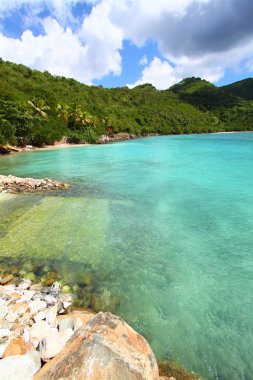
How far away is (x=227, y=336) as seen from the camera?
5.17 m

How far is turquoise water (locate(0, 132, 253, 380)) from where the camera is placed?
16.9 ft

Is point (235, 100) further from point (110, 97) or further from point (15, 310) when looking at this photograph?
Result: point (15, 310)

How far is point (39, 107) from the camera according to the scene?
2014 inches

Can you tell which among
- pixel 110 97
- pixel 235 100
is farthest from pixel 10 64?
pixel 235 100

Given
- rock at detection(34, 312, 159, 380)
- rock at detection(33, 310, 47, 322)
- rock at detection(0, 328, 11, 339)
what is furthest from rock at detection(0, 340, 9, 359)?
rock at detection(34, 312, 159, 380)

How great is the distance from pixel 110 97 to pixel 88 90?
8884 mm

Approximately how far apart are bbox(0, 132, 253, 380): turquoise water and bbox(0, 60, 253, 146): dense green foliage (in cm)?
A: 2526

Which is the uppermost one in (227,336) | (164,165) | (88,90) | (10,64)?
(10,64)

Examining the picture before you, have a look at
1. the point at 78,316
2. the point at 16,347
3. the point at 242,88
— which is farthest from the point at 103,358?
the point at 242,88

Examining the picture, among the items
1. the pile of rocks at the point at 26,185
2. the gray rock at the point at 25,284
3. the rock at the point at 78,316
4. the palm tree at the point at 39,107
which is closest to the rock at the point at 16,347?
the rock at the point at 78,316

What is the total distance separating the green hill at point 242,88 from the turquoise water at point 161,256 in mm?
157362

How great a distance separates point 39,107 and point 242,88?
14398 cm

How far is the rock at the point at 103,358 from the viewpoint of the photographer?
10.2 feet

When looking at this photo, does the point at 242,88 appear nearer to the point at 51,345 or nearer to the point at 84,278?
the point at 84,278
